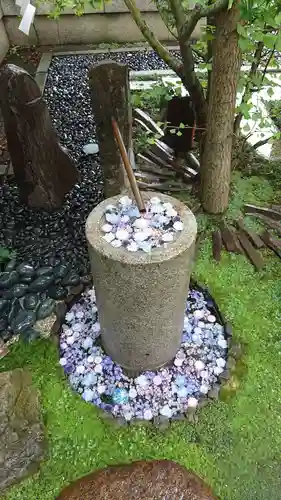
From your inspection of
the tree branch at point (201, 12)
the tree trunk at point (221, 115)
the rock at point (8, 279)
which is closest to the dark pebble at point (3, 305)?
the rock at point (8, 279)

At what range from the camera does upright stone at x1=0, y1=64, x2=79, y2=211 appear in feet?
11.3

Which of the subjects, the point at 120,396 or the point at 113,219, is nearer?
the point at 113,219

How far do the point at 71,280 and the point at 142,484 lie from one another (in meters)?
1.59

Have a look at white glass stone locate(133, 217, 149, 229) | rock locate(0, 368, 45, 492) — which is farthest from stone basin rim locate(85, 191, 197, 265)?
rock locate(0, 368, 45, 492)

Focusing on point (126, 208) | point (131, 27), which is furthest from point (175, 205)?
point (131, 27)

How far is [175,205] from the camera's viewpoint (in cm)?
250

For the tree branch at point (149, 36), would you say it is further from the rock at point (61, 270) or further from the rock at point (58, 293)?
the rock at point (58, 293)

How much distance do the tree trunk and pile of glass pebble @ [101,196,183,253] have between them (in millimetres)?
1244

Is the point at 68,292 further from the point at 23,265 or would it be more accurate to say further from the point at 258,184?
the point at 258,184

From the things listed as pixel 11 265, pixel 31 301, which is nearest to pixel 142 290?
pixel 31 301

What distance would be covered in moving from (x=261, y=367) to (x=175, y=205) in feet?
4.29

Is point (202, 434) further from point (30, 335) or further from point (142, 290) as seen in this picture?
point (30, 335)

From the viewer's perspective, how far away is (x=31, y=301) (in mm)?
3314

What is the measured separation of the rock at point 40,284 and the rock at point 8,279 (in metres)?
0.14
